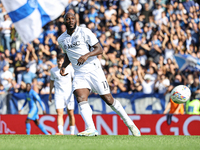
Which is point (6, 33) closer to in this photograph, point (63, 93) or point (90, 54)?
point (63, 93)

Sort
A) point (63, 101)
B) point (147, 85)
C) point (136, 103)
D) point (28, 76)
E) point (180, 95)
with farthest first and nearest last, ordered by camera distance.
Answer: point (28, 76)
point (147, 85)
point (136, 103)
point (63, 101)
point (180, 95)

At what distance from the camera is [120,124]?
1384 centimetres

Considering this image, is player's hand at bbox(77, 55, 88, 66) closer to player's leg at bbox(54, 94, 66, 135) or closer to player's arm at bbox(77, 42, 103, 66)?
player's arm at bbox(77, 42, 103, 66)

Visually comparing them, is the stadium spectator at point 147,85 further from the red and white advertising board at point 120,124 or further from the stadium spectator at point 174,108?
the red and white advertising board at point 120,124

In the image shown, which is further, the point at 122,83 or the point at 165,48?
the point at 165,48

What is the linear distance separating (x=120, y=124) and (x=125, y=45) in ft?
13.7

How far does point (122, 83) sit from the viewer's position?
15.4 meters

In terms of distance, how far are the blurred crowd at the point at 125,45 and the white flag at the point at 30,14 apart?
15.5ft

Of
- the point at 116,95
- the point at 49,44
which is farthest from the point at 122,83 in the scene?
the point at 49,44

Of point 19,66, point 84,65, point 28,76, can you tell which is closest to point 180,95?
point 84,65

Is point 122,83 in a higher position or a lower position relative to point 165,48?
lower

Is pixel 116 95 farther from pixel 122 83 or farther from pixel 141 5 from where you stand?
pixel 141 5

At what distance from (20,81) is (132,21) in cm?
549

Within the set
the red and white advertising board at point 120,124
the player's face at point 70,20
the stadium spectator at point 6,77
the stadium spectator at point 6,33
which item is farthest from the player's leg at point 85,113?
the stadium spectator at point 6,33
